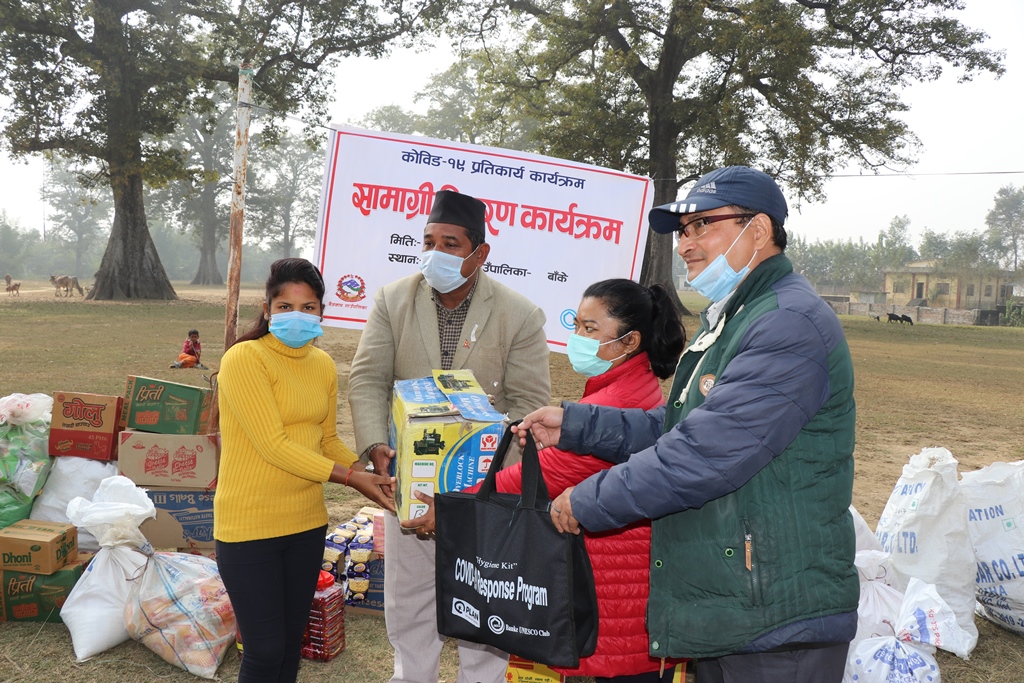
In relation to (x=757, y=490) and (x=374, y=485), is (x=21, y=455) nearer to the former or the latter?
(x=374, y=485)

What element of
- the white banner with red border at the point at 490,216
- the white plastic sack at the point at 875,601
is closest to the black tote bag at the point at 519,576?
the white plastic sack at the point at 875,601

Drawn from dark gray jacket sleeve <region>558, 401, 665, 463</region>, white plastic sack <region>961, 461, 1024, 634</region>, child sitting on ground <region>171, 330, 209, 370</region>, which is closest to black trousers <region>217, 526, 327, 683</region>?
dark gray jacket sleeve <region>558, 401, 665, 463</region>

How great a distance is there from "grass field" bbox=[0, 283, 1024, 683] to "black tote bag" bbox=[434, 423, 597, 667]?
1.52m

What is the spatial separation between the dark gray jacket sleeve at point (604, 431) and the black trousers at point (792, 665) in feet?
2.13

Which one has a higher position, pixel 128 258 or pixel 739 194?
pixel 739 194

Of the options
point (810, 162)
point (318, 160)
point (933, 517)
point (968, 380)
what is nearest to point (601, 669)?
point (933, 517)

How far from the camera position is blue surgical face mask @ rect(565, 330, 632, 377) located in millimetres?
2387

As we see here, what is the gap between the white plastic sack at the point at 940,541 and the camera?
361 centimetres

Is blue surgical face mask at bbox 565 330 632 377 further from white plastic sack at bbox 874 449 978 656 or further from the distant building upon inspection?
the distant building

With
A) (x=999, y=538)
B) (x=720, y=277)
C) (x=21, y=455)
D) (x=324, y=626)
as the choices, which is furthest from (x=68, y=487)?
(x=999, y=538)

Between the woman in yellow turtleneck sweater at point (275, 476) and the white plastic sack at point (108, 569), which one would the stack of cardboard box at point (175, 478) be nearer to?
the white plastic sack at point (108, 569)

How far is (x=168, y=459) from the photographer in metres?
3.83

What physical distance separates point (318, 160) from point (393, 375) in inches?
3582

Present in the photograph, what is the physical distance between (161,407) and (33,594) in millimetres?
1064
